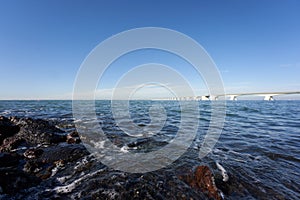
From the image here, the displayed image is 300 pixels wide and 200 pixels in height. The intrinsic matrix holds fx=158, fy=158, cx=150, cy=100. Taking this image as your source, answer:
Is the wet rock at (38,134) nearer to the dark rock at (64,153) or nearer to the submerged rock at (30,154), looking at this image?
the submerged rock at (30,154)

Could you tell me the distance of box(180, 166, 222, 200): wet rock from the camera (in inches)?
137

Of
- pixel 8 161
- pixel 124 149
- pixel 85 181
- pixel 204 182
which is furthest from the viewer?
pixel 124 149

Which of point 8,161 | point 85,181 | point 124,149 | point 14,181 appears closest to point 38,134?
point 8,161

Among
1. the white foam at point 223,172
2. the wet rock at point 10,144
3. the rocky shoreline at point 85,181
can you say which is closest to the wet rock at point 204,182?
the rocky shoreline at point 85,181

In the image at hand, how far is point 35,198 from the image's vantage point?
10.7ft

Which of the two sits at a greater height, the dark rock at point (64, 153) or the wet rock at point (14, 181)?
the wet rock at point (14, 181)

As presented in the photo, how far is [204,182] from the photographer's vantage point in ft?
12.4

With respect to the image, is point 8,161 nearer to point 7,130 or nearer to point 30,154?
point 30,154

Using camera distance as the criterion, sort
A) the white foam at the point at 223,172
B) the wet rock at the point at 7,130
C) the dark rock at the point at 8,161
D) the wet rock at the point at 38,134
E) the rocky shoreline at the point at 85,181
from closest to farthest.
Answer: the rocky shoreline at the point at 85,181 → the white foam at the point at 223,172 → the dark rock at the point at 8,161 → the wet rock at the point at 38,134 → the wet rock at the point at 7,130

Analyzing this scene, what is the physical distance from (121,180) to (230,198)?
2.52 meters

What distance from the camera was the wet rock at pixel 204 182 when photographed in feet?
11.4

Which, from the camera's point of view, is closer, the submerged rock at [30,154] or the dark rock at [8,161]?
the submerged rock at [30,154]

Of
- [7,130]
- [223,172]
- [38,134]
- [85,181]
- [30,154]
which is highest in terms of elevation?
[7,130]

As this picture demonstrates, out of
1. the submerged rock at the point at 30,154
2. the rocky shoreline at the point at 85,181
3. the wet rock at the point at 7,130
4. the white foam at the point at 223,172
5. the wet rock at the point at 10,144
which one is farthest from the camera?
the wet rock at the point at 7,130
